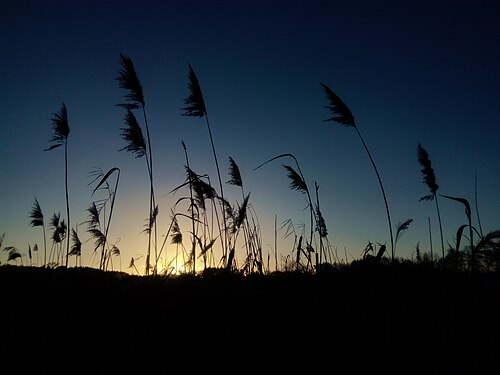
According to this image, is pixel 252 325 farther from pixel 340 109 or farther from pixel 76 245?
pixel 76 245

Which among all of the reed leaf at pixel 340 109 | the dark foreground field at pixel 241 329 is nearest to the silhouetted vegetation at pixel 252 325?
the dark foreground field at pixel 241 329

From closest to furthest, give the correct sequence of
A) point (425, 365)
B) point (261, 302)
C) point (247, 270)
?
point (425, 365) → point (261, 302) → point (247, 270)

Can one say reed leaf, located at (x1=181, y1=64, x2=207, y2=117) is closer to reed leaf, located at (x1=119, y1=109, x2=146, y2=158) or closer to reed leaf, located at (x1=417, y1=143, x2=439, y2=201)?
reed leaf, located at (x1=119, y1=109, x2=146, y2=158)

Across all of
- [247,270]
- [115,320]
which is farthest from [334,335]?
[247,270]

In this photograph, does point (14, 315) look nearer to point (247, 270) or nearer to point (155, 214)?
point (247, 270)

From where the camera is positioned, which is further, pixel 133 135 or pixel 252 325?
pixel 133 135

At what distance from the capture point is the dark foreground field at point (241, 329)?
159 cm

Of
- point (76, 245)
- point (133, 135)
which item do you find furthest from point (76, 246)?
point (133, 135)

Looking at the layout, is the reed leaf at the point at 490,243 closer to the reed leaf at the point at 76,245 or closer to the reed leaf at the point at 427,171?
the reed leaf at the point at 427,171

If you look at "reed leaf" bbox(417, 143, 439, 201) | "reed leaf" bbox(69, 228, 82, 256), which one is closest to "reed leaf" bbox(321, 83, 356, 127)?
"reed leaf" bbox(417, 143, 439, 201)

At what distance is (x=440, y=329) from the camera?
6.72ft

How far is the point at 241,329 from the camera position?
1877mm

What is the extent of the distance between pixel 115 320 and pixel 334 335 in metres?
1.37

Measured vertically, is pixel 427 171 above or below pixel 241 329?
above
